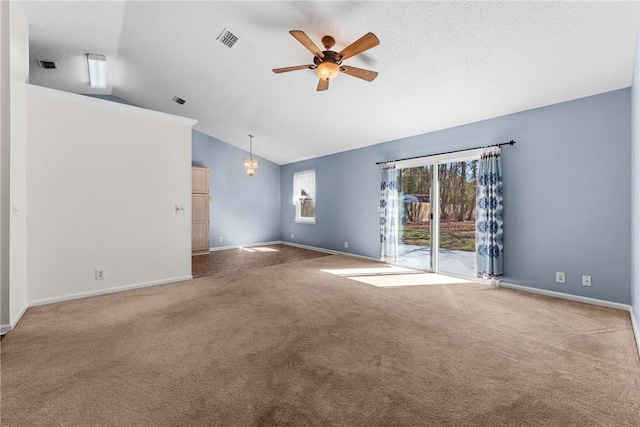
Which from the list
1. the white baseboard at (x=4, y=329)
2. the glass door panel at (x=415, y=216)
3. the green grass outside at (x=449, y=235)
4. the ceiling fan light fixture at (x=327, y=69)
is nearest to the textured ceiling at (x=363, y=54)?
the ceiling fan light fixture at (x=327, y=69)

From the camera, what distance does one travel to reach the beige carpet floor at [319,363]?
5.14 ft

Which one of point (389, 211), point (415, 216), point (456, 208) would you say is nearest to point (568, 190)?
point (456, 208)

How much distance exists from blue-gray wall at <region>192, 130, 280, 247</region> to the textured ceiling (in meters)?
2.24

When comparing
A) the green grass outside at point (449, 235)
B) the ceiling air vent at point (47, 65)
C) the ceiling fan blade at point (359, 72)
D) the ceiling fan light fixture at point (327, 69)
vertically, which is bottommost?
the green grass outside at point (449, 235)

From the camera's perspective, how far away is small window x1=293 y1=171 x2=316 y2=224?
26.1ft

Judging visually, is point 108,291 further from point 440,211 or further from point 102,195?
point 440,211

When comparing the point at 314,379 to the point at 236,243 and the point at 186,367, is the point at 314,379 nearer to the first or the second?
the point at 186,367

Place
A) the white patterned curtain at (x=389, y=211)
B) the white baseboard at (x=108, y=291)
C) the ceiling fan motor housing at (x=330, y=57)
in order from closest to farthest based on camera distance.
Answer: the ceiling fan motor housing at (x=330, y=57), the white baseboard at (x=108, y=291), the white patterned curtain at (x=389, y=211)

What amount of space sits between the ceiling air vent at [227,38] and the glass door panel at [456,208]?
3.89 metres

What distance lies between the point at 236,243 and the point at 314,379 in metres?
6.77

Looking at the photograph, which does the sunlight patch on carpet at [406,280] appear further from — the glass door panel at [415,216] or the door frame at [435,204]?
the glass door panel at [415,216]

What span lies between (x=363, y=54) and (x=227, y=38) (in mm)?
1774

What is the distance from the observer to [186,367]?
6.58 feet

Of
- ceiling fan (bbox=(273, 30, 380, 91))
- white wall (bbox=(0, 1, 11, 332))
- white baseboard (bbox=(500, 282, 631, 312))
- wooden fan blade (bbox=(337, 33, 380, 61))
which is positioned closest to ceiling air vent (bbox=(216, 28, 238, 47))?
ceiling fan (bbox=(273, 30, 380, 91))
